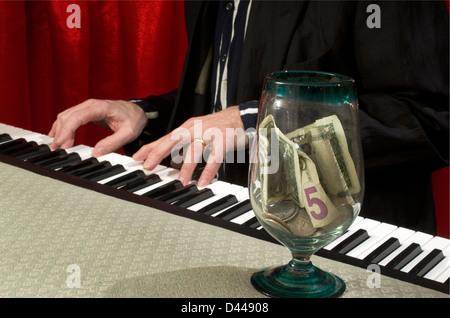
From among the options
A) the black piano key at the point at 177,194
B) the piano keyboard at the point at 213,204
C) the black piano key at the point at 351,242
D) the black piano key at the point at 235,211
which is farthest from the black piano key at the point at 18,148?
the black piano key at the point at 351,242

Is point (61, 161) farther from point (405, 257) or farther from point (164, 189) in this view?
point (405, 257)

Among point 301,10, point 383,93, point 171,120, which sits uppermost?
point 301,10

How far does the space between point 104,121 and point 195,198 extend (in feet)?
2.11

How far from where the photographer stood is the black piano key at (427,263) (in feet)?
2.54

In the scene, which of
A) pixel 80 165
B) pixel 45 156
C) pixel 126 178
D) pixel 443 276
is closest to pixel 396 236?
pixel 443 276

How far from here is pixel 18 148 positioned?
4.19ft

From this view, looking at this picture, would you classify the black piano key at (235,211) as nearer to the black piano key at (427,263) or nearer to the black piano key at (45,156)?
the black piano key at (427,263)

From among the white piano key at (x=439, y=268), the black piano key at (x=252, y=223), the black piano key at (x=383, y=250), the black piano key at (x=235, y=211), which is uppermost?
the black piano key at (x=252, y=223)

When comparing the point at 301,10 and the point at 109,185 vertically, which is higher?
the point at 301,10

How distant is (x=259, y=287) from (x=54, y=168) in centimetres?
64

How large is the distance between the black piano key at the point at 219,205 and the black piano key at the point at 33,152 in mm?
468

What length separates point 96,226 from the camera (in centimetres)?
84

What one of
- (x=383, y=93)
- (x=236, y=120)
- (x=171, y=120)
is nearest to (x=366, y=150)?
(x=383, y=93)
